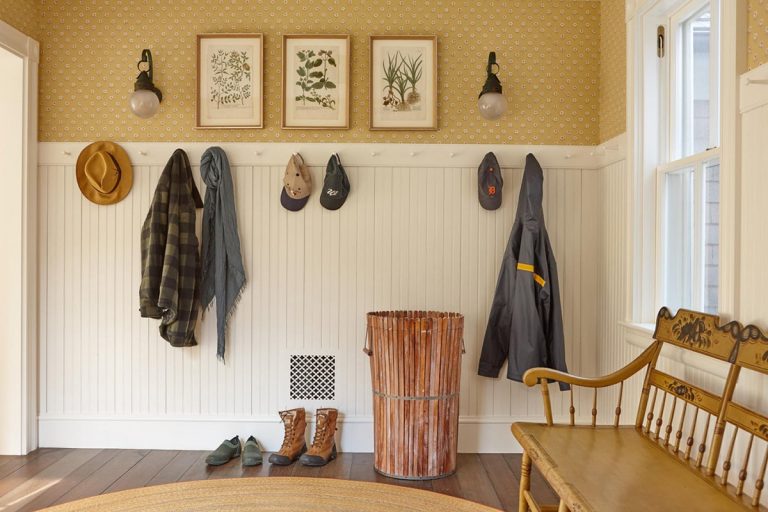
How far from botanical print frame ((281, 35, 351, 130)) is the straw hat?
0.92 m

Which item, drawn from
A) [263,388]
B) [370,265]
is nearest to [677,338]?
[370,265]

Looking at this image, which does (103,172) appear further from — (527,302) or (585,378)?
(585,378)

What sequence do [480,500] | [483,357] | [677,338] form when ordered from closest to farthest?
1. [677,338]
2. [480,500]
3. [483,357]

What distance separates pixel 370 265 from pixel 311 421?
927mm

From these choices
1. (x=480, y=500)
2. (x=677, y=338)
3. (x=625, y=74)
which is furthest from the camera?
(x=625, y=74)

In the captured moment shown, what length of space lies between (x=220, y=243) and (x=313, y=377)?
2.98 ft

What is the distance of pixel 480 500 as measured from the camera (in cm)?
285

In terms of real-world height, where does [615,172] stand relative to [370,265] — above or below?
above

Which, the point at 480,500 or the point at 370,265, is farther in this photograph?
the point at 370,265

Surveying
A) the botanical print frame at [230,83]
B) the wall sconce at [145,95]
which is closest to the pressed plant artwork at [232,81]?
the botanical print frame at [230,83]

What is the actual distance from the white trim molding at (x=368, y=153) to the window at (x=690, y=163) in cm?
69

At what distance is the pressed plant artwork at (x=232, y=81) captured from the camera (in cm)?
354

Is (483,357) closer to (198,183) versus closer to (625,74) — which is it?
(625,74)

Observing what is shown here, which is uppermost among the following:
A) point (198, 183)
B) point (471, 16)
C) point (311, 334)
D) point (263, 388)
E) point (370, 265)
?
point (471, 16)
